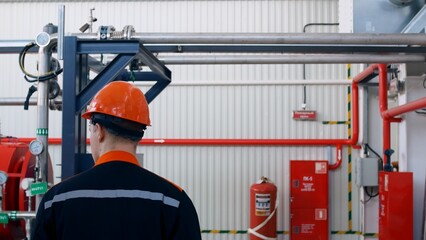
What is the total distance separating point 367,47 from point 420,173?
236 cm

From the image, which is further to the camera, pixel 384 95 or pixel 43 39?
pixel 384 95

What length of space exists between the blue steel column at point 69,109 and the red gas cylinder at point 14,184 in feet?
5.75

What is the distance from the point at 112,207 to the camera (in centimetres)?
192

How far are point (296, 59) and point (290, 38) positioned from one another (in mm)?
1301

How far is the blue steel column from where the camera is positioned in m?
3.80

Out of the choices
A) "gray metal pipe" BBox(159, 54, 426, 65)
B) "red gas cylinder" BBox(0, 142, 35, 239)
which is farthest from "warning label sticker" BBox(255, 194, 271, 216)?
"red gas cylinder" BBox(0, 142, 35, 239)

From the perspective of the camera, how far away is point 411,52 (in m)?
5.20

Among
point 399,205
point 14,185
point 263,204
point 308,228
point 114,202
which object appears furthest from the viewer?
point 308,228

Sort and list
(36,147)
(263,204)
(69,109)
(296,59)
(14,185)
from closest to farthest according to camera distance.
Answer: (69,109) < (36,147) < (14,185) < (296,59) < (263,204)

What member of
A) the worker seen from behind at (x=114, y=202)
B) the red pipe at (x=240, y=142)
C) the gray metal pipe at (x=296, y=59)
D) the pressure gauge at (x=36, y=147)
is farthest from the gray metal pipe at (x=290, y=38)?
the red pipe at (x=240, y=142)

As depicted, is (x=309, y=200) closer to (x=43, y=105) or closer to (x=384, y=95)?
(x=384, y=95)

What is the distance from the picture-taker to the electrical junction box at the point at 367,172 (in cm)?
793

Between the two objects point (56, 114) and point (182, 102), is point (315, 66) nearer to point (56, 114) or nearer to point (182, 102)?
point (182, 102)

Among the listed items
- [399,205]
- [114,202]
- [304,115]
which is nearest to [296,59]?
[399,205]
